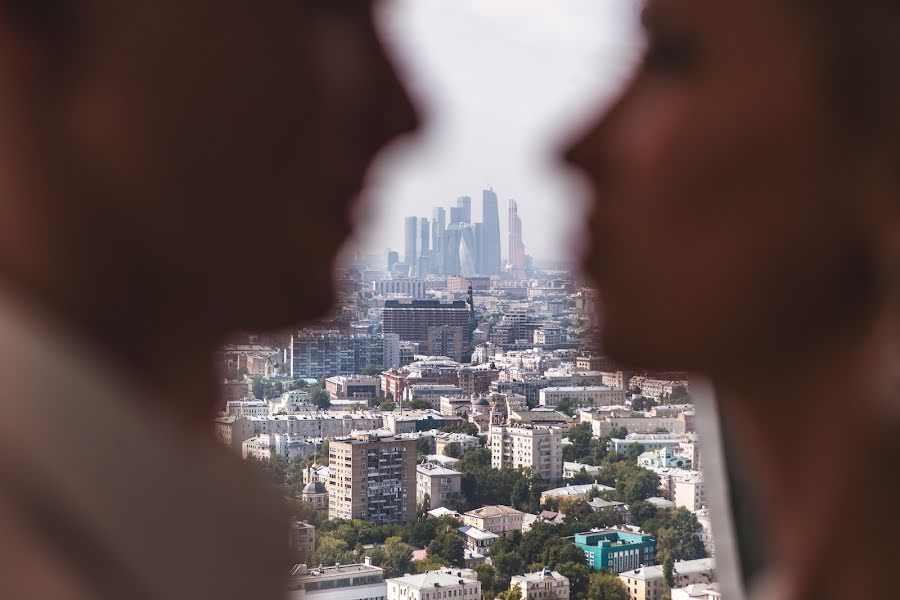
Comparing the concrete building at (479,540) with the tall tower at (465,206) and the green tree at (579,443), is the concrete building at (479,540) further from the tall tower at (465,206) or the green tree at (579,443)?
the tall tower at (465,206)

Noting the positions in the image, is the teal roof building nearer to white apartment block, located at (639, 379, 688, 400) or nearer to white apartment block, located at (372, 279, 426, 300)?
white apartment block, located at (639, 379, 688, 400)

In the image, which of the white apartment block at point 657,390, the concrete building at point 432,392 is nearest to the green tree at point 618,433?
the white apartment block at point 657,390

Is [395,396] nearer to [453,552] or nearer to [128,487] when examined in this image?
[453,552]

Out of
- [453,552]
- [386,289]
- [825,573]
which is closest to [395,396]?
[386,289]

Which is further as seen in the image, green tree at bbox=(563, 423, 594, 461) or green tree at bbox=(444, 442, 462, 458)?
green tree at bbox=(444, 442, 462, 458)

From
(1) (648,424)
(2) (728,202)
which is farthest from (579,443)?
(2) (728,202)

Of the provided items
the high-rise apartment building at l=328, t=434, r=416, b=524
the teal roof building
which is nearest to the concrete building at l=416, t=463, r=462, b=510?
the high-rise apartment building at l=328, t=434, r=416, b=524

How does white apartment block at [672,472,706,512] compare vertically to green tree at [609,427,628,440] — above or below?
below
